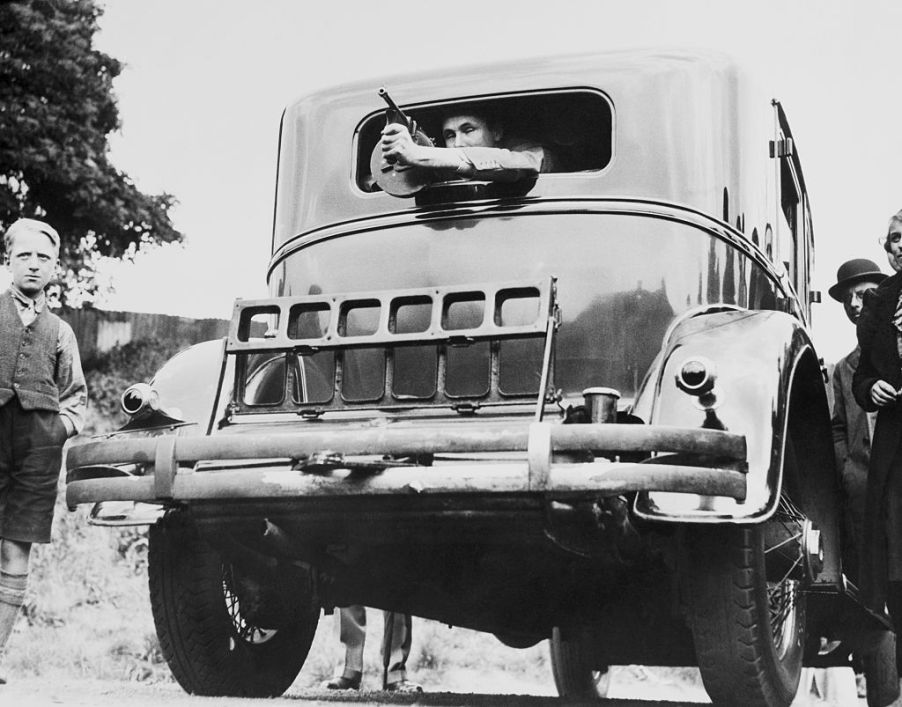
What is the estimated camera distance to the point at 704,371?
3436 millimetres

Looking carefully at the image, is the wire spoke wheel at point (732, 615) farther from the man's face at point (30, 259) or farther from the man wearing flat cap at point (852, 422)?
the man's face at point (30, 259)

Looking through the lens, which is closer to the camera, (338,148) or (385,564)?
(385,564)

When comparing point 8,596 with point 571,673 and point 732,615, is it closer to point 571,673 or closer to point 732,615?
point 732,615

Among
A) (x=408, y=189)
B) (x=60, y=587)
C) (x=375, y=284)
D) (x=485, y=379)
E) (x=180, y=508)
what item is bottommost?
(x=60, y=587)

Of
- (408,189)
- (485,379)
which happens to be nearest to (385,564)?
(485,379)

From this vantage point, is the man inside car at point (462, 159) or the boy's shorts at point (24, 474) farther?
the boy's shorts at point (24, 474)

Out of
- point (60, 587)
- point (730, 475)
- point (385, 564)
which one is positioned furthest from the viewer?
point (60, 587)

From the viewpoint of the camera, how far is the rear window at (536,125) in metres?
4.57

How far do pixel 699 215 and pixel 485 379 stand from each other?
0.90m

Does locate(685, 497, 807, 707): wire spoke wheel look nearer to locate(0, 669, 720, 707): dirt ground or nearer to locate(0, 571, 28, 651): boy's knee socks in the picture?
locate(0, 669, 720, 707): dirt ground

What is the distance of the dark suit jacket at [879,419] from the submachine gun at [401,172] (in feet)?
5.50

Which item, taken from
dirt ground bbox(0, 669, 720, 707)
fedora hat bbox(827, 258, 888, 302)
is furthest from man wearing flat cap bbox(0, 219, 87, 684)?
fedora hat bbox(827, 258, 888, 302)

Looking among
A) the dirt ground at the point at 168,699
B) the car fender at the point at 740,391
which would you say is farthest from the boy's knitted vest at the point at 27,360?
the car fender at the point at 740,391

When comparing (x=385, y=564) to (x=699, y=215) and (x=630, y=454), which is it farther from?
(x=699, y=215)
